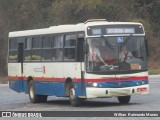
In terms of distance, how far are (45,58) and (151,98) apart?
464 cm

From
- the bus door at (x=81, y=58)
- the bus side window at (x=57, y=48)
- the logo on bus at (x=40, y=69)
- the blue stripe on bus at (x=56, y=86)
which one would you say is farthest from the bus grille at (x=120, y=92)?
the logo on bus at (x=40, y=69)

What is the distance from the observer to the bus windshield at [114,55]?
23.2m

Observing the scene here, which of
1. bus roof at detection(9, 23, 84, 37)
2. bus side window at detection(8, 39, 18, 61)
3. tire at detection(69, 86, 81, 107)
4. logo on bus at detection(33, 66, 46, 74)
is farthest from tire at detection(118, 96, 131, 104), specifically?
bus side window at detection(8, 39, 18, 61)

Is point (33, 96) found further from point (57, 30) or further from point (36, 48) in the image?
point (57, 30)

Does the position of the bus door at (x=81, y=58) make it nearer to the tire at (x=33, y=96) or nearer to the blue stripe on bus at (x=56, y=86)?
the blue stripe on bus at (x=56, y=86)

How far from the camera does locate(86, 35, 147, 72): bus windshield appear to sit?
23234 mm

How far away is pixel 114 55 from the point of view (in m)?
23.4

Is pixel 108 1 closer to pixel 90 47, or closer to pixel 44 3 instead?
pixel 44 3

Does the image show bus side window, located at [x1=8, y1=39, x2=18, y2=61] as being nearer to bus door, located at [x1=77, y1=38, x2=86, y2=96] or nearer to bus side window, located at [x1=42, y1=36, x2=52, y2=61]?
bus side window, located at [x1=42, y1=36, x2=52, y2=61]

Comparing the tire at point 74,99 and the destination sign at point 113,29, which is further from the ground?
the destination sign at point 113,29

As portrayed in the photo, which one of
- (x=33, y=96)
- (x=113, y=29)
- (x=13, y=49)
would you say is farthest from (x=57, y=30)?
(x=13, y=49)

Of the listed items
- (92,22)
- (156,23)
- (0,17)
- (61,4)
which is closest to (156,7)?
(156,23)

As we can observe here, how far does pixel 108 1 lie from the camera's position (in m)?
67.4

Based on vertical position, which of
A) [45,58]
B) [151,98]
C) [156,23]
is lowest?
[151,98]
